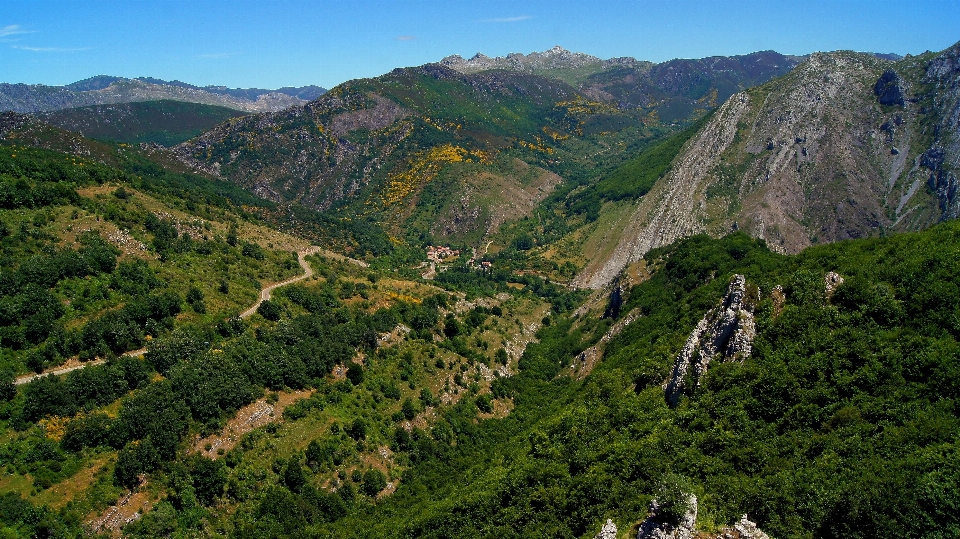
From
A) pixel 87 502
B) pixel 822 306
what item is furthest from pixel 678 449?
pixel 87 502

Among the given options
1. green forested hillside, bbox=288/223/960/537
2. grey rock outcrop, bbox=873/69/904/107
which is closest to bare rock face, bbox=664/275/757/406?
green forested hillside, bbox=288/223/960/537

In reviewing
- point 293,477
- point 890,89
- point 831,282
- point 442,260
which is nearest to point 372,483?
point 293,477

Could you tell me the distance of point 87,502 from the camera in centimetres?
4184

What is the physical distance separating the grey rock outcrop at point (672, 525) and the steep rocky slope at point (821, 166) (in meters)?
126

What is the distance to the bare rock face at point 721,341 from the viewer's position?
4294 centimetres

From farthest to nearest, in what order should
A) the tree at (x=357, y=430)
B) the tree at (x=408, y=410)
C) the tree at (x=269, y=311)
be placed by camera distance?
1. the tree at (x=269, y=311)
2. the tree at (x=408, y=410)
3. the tree at (x=357, y=430)

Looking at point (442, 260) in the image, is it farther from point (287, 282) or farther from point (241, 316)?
point (241, 316)

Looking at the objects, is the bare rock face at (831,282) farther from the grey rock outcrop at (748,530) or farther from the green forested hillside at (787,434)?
the grey rock outcrop at (748,530)

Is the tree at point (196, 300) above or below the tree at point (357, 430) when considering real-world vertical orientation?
above

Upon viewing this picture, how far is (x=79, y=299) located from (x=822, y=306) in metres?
74.4

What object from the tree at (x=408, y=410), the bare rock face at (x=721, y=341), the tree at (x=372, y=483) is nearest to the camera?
the bare rock face at (x=721, y=341)

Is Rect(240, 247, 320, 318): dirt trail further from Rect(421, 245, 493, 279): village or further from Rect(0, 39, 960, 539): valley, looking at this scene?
Rect(421, 245, 493, 279): village

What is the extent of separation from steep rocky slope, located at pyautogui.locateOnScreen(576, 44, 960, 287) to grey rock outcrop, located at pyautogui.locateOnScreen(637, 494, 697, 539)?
414 ft

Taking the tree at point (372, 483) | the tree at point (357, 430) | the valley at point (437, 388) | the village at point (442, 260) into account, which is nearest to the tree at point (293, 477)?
the valley at point (437, 388)
